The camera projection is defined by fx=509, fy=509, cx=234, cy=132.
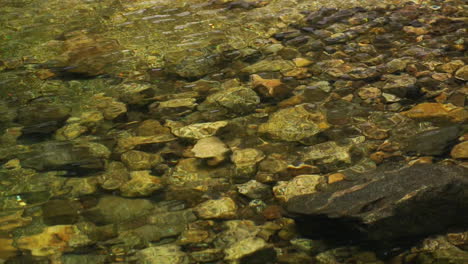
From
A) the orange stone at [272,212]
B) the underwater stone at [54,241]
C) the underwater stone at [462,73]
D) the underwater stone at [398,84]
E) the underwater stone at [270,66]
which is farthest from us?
the underwater stone at [270,66]

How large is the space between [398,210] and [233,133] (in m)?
1.74

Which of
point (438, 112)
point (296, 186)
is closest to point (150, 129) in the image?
point (296, 186)

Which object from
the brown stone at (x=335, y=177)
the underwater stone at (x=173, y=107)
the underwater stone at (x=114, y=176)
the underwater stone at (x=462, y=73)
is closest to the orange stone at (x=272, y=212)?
the brown stone at (x=335, y=177)

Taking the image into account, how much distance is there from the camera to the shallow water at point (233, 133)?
3.10 metres

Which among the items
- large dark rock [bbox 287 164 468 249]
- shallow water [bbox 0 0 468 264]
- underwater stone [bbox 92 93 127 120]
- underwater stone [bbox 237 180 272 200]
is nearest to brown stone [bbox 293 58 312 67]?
shallow water [bbox 0 0 468 264]

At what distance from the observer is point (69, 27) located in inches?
272

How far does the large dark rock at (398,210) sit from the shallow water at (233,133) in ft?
0.04

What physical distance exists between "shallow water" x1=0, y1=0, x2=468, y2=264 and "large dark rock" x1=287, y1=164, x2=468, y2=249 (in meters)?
0.01

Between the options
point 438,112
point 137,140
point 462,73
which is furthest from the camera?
point 462,73

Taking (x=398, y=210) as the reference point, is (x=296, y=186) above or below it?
below

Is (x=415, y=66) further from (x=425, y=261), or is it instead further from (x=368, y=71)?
(x=425, y=261)

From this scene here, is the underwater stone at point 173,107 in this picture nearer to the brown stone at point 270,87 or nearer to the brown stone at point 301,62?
the brown stone at point 270,87

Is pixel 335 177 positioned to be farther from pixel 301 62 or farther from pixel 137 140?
pixel 301 62

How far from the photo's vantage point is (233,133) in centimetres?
439
